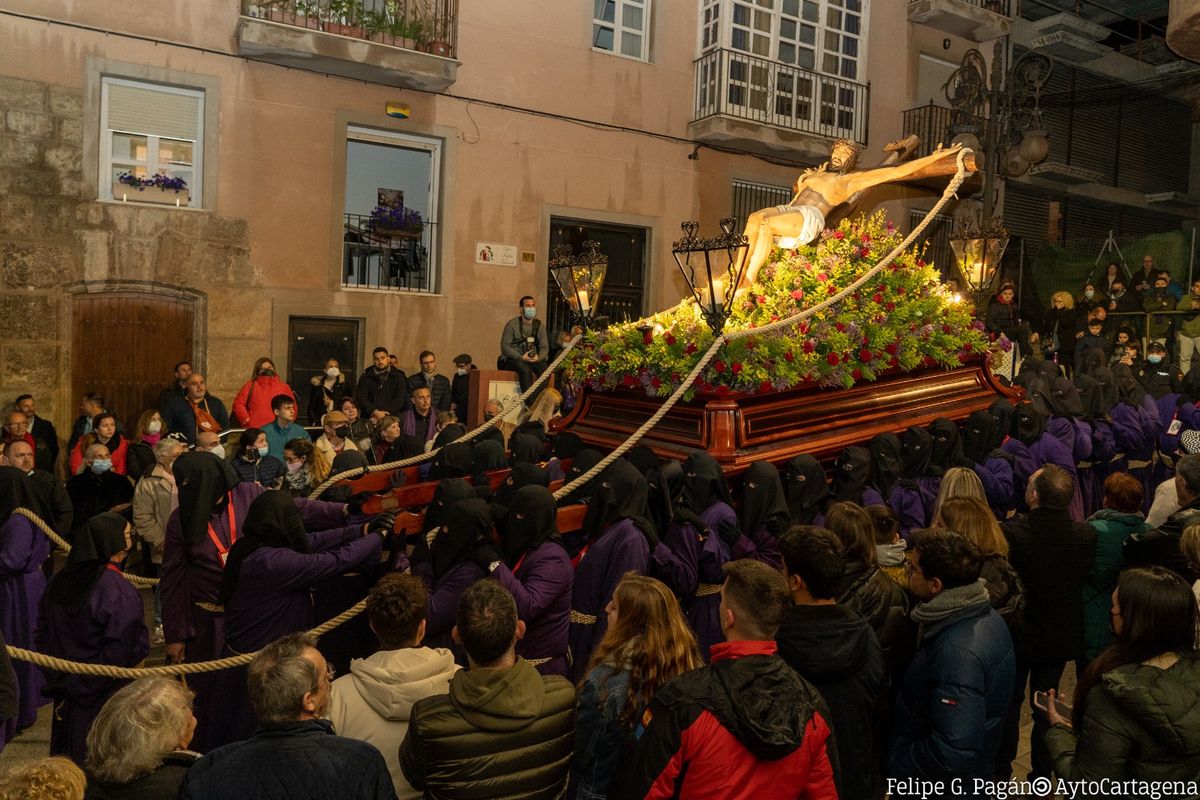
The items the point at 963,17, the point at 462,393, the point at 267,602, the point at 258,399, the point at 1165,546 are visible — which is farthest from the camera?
the point at 963,17

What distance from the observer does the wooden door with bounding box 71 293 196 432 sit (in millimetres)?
10758

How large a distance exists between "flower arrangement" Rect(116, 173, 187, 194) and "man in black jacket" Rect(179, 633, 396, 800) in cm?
991

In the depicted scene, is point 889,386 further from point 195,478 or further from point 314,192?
point 314,192

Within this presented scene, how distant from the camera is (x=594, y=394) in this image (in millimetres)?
6922

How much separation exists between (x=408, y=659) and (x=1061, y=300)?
15.4 meters

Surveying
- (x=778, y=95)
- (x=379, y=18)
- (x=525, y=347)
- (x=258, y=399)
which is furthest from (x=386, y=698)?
(x=778, y=95)

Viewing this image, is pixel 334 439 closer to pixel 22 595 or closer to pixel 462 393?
pixel 462 393

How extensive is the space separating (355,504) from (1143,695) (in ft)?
13.9

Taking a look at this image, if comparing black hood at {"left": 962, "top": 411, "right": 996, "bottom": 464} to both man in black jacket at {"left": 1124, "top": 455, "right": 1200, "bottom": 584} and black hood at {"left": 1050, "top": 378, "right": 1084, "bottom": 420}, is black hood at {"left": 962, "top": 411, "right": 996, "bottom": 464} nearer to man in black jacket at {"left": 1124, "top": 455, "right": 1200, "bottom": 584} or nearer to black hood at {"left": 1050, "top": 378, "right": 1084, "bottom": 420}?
black hood at {"left": 1050, "top": 378, "right": 1084, "bottom": 420}

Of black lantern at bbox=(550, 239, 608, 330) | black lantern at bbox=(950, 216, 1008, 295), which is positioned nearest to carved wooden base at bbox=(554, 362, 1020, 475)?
black lantern at bbox=(550, 239, 608, 330)

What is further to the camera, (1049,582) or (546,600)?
(1049,582)

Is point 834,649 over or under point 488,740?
over

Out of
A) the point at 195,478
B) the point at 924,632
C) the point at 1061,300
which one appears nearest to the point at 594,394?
the point at 195,478

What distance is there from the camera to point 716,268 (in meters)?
5.56
